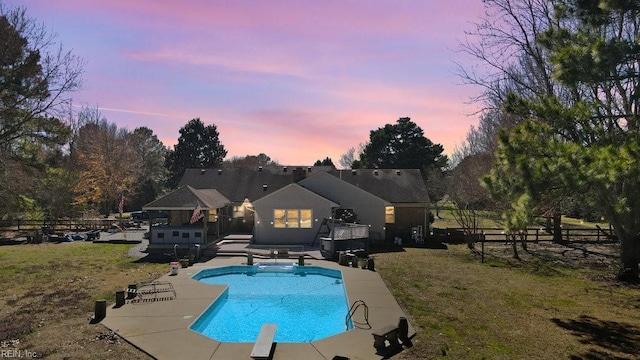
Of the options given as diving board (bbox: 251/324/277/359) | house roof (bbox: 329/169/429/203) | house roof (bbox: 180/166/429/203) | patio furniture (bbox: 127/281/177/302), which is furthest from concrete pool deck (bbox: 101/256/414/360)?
house roof (bbox: 180/166/429/203)

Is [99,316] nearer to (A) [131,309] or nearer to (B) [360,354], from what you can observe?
(A) [131,309]

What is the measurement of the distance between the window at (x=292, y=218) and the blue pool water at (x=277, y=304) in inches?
301

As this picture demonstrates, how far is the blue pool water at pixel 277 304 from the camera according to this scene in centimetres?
1413

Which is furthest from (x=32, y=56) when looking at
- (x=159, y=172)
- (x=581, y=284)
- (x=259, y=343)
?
(x=159, y=172)

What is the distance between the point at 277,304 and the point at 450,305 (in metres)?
7.21

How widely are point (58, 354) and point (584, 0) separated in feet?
63.6

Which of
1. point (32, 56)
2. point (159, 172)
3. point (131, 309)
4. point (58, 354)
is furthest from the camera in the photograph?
point (159, 172)

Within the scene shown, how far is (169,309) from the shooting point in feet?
48.7

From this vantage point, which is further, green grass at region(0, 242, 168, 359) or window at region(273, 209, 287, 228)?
window at region(273, 209, 287, 228)

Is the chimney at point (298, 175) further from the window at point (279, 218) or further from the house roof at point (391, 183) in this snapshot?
the window at point (279, 218)

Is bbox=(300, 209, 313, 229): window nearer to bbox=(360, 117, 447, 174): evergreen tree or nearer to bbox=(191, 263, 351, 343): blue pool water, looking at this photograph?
bbox=(191, 263, 351, 343): blue pool water

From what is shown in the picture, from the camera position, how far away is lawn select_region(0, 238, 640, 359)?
37.7 feet

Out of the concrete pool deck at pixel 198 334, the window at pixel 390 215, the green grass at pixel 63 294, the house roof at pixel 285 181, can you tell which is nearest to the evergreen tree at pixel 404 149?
the house roof at pixel 285 181

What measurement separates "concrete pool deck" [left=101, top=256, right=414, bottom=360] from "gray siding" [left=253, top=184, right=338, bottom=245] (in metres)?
12.4
